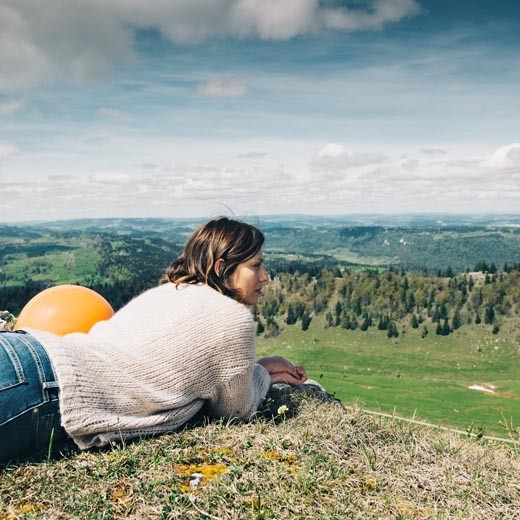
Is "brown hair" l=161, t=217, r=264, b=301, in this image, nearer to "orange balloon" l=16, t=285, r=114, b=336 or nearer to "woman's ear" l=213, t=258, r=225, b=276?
"woman's ear" l=213, t=258, r=225, b=276

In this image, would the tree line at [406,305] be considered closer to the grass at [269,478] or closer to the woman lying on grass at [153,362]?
the woman lying on grass at [153,362]

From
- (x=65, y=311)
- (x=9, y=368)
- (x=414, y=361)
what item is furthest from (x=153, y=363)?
(x=414, y=361)

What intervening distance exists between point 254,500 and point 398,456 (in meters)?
1.80

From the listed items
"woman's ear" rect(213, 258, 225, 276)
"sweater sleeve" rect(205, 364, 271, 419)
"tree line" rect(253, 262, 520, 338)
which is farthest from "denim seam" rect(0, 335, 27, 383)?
"tree line" rect(253, 262, 520, 338)

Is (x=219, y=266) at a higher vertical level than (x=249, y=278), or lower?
higher

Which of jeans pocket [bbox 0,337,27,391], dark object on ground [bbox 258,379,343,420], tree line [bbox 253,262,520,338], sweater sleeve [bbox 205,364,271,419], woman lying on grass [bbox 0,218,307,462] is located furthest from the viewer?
tree line [bbox 253,262,520,338]

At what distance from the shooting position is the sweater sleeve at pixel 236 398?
5.49 m

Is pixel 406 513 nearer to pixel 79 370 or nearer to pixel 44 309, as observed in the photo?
pixel 79 370

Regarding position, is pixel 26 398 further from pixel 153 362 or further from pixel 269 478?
pixel 269 478

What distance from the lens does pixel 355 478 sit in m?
4.57

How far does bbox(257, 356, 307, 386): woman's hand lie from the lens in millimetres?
7035

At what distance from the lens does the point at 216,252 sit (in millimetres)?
5648

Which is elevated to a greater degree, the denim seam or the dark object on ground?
the denim seam

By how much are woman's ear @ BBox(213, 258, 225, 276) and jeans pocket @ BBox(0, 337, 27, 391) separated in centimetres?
209
